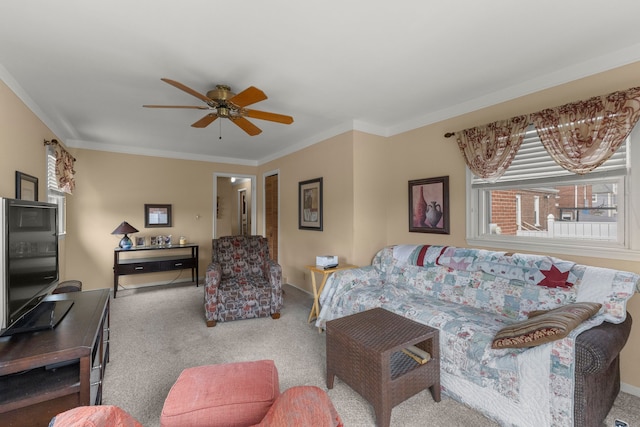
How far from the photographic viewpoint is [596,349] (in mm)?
1421

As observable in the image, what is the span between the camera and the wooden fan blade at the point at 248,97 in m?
2.02

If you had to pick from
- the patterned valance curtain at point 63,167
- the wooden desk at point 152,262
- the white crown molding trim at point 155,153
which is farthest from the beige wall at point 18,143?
the wooden desk at point 152,262

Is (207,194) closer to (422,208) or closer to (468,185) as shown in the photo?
(422,208)

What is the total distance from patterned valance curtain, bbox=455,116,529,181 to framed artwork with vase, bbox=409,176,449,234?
392mm

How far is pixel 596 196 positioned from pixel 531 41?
1.30 m

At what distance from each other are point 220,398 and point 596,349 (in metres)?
1.86

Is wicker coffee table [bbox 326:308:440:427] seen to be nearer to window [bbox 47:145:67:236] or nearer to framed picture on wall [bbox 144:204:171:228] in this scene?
window [bbox 47:145:67:236]

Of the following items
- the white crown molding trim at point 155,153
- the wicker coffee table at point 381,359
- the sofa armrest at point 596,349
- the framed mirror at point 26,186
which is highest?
the white crown molding trim at point 155,153

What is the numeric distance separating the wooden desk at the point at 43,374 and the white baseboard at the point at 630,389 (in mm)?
3397

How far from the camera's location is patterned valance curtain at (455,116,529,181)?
2.49 metres

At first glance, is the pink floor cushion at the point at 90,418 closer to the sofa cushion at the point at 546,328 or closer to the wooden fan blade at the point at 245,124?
the sofa cushion at the point at 546,328

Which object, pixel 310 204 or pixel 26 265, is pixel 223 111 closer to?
pixel 26 265

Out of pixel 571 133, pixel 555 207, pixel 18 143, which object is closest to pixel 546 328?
pixel 555 207

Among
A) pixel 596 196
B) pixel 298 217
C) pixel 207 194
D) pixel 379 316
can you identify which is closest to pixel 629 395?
pixel 596 196
